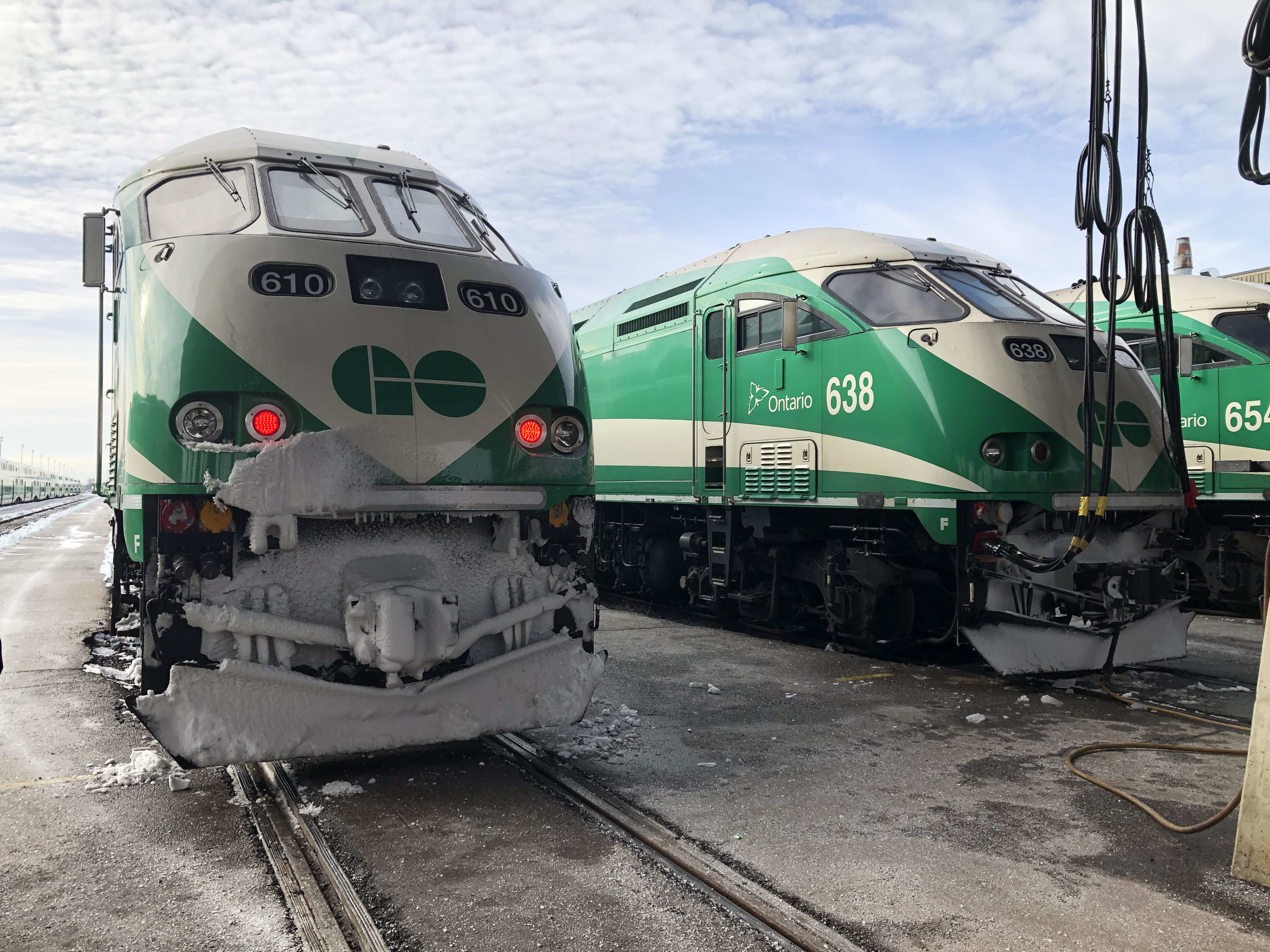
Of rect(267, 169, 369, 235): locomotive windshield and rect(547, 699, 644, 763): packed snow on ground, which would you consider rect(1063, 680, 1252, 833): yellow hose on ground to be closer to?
rect(547, 699, 644, 763): packed snow on ground

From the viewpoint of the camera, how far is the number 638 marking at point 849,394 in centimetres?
749

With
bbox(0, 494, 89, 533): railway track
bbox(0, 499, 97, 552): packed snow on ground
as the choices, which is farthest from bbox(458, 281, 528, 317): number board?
bbox(0, 494, 89, 533): railway track

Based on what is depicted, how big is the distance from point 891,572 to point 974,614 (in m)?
0.98

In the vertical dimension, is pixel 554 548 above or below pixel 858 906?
above

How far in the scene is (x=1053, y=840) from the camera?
4.00 meters

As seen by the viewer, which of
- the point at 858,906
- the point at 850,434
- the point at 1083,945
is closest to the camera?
the point at 1083,945

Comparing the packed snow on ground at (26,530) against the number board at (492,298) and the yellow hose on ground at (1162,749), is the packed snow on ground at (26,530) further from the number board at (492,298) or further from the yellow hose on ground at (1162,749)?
the yellow hose on ground at (1162,749)

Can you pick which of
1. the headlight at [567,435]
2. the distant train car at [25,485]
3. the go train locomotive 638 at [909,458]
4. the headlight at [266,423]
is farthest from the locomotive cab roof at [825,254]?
the distant train car at [25,485]

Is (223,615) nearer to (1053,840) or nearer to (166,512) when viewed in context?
(166,512)

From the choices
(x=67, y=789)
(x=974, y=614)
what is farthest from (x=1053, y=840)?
(x=67, y=789)

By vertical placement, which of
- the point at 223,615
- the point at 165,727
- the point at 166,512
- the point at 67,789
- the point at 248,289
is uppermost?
the point at 248,289

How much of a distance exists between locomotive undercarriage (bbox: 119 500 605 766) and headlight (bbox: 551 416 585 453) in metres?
0.34

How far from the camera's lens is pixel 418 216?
5.39 meters

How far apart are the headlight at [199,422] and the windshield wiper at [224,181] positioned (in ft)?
4.40
